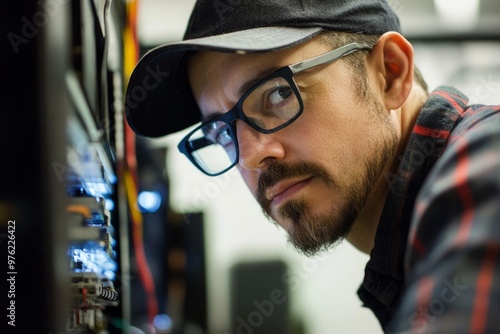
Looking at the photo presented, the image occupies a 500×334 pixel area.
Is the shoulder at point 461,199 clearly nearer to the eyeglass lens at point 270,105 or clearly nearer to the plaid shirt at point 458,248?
the plaid shirt at point 458,248

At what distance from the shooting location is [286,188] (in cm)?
116

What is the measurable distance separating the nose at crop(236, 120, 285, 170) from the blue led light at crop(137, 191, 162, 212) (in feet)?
4.60

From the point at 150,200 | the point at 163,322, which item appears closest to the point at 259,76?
the point at 150,200

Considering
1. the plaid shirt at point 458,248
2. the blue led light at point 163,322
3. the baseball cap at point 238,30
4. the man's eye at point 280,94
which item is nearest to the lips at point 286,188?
the man's eye at point 280,94

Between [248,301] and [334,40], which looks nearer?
[334,40]

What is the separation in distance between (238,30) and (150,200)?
1519 mm

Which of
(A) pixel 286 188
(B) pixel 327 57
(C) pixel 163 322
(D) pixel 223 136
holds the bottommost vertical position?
(C) pixel 163 322

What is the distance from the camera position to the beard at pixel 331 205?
1.15m

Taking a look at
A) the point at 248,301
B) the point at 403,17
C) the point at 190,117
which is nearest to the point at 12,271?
the point at 190,117

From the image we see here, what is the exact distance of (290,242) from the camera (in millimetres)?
1247

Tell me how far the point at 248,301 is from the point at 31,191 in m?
2.90

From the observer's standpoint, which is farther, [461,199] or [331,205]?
[331,205]

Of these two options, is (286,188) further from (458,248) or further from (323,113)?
(458,248)

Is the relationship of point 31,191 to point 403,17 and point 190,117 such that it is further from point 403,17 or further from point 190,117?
point 403,17
